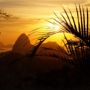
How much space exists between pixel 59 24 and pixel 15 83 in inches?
152

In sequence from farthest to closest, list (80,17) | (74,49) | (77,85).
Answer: (77,85), (74,49), (80,17)

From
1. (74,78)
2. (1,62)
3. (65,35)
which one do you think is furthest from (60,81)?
(65,35)

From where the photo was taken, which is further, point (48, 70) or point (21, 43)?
point (21, 43)

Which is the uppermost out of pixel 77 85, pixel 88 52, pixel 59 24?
pixel 59 24

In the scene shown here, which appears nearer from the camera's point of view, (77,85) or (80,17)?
(80,17)

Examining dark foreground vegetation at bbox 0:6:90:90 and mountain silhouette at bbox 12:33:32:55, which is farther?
mountain silhouette at bbox 12:33:32:55

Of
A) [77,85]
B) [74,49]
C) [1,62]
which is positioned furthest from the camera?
[1,62]

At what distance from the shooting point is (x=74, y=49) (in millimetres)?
7883

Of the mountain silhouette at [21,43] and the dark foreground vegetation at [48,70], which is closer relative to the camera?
the dark foreground vegetation at [48,70]

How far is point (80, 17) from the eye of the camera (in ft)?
24.0

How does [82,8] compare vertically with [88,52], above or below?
above

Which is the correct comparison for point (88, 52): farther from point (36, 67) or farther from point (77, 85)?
point (36, 67)

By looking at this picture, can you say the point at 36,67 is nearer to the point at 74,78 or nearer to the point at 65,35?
the point at 74,78

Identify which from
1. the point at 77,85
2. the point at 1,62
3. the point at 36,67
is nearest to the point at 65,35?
the point at 77,85
